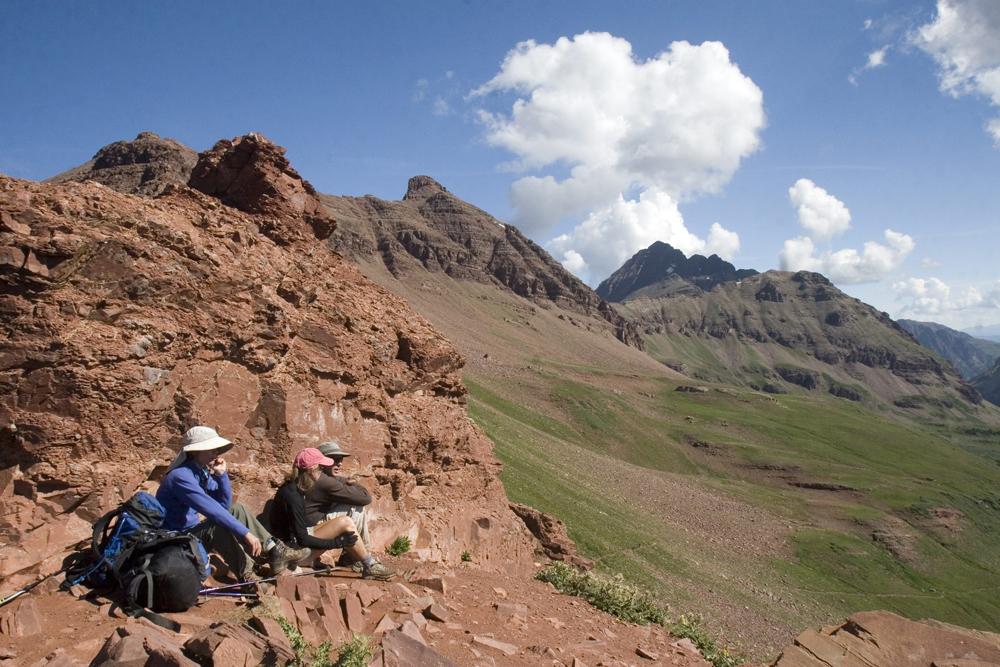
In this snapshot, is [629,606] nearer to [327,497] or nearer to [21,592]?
[327,497]

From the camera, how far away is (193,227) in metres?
10.6

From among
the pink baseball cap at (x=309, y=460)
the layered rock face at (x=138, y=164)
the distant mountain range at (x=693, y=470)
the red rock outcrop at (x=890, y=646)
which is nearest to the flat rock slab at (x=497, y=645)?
the pink baseball cap at (x=309, y=460)

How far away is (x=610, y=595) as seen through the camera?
12102mm

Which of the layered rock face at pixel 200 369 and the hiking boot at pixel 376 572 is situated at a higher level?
the layered rock face at pixel 200 369

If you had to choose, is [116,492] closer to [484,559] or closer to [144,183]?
[484,559]

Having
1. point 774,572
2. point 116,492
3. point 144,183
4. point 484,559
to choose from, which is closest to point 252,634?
point 116,492

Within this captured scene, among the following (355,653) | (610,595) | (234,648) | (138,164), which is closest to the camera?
(234,648)

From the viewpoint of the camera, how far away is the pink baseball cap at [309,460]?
8891 mm

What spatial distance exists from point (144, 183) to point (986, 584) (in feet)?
442

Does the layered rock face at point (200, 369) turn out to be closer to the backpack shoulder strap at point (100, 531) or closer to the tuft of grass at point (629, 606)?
the backpack shoulder strap at point (100, 531)

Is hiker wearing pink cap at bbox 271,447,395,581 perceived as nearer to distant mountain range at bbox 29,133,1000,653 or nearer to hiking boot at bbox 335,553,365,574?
hiking boot at bbox 335,553,365,574

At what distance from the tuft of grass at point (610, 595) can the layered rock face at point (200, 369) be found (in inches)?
55.9

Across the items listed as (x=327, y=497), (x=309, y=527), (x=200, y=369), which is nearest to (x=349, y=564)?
(x=309, y=527)

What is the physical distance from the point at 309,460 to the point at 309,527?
1.02m
